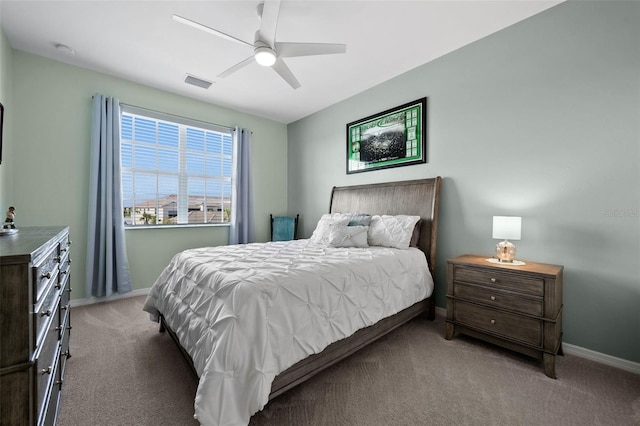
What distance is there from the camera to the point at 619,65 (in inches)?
78.3

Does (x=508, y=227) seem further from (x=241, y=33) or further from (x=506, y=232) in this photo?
(x=241, y=33)

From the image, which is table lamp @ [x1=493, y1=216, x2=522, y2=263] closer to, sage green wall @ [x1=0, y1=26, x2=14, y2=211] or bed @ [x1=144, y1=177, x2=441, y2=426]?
bed @ [x1=144, y1=177, x2=441, y2=426]

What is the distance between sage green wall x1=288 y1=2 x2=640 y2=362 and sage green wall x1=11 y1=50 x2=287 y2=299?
148 inches

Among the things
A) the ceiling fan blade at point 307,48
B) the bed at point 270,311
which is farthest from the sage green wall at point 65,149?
the ceiling fan blade at point 307,48

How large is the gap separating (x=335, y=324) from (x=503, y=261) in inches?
62.7

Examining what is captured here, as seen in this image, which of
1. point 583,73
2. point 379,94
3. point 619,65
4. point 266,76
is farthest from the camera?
point 379,94

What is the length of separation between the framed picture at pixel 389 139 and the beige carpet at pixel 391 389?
2159mm

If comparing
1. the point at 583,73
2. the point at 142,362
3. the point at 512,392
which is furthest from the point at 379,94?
the point at 142,362

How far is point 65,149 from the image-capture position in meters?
3.17

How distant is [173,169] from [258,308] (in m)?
3.42

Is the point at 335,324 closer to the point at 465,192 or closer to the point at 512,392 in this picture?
the point at 512,392

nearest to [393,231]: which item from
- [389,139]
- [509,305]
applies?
[509,305]

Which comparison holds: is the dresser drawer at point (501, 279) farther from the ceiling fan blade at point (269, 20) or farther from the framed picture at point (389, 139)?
the ceiling fan blade at point (269, 20)

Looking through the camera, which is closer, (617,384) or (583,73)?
(617,384)
